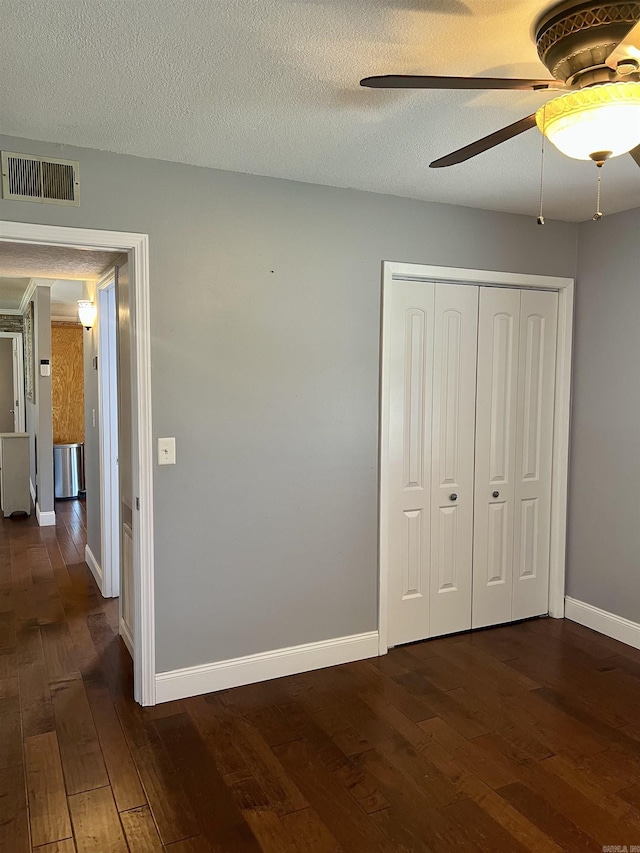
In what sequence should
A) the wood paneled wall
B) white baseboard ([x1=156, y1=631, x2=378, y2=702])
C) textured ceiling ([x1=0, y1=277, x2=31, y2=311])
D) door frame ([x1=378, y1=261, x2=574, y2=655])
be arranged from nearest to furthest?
1. white baseboard ([x1=156, y1=631, x2=378, y2=702])
2. door frame ([x1=378, y1=261, x2=574, y2=655])
3. textured ceiling ([x1=0, y1=277, x2=31, y2=311])
4. the wood paneled wall

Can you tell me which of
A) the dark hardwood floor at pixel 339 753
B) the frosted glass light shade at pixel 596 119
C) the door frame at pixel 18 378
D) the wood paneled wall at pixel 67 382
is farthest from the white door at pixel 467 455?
the door frame at pixel 18 378

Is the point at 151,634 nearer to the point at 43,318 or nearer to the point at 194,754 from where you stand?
the point at 194,754

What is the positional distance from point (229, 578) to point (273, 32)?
7.58 feet

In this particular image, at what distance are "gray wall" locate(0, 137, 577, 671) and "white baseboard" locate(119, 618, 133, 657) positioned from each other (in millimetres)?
593

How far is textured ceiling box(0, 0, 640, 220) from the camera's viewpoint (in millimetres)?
1666

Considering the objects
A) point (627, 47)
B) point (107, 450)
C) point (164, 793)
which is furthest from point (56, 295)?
point (627, 47)

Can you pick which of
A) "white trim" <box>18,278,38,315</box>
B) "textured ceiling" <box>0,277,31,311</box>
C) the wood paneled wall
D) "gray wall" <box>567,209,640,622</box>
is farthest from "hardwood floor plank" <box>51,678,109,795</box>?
the wood paneled wall

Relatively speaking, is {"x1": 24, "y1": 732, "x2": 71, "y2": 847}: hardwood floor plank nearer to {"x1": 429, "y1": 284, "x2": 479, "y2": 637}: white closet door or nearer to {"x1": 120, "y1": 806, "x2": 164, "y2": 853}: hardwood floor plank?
{"x1": 120, "y1": 806, "x2": 164, "y2": 853}: hardwood floor plank

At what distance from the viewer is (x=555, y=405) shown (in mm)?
4008

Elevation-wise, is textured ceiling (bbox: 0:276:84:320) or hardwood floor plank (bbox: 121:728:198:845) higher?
textured ceiling (bbox: 0:276:84:320)

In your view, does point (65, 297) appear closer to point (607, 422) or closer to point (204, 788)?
point (607, 422)

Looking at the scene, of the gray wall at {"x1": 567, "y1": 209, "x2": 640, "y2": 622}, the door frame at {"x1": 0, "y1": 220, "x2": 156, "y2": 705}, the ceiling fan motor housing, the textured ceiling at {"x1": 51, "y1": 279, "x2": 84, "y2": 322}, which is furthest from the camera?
the textured ceiling at {"x1": 51, "y1": 279, "x2": 84, "y2": 322}

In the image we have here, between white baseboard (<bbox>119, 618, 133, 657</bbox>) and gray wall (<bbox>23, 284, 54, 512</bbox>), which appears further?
gray wall (<bbox>23, 284, 54, 512</bbox>)

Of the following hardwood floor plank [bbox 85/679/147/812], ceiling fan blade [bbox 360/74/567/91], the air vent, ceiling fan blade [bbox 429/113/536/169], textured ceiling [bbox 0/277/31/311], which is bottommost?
hardwood floor plank [bbox 85/679/147/812]
